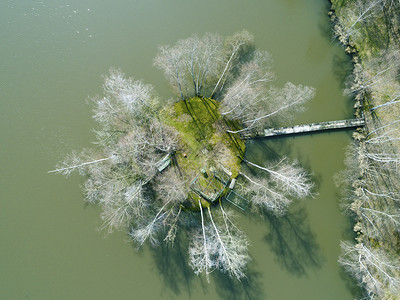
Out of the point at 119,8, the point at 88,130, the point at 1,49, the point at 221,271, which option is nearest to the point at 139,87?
the point at 88,130

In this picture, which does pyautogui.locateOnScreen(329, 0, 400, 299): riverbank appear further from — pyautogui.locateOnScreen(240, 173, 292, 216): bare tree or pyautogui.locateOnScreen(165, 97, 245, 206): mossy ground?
pyautogui.locateOnScreen(165, 97, 245, 206): mossy ground

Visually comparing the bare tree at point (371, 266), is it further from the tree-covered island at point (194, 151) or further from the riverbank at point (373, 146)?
the tree-covered island at point (194, 151)

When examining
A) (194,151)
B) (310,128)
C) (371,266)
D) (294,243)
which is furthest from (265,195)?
(371,266)

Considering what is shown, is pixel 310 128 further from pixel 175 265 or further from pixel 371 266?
pixel 175 265

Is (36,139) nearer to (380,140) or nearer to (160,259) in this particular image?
(160,259)

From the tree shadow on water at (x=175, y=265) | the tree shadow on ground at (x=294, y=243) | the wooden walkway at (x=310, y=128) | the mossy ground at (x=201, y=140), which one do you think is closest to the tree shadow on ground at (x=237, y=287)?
the tree shadow on water at (x=175, y=265)

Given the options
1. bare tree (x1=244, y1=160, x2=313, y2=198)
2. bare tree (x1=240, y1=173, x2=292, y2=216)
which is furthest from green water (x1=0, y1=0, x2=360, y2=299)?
bare tree (x1=240, y1=173, x2=292, y2=216)

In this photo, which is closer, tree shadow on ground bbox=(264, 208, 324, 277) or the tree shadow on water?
the tree shadow on water
